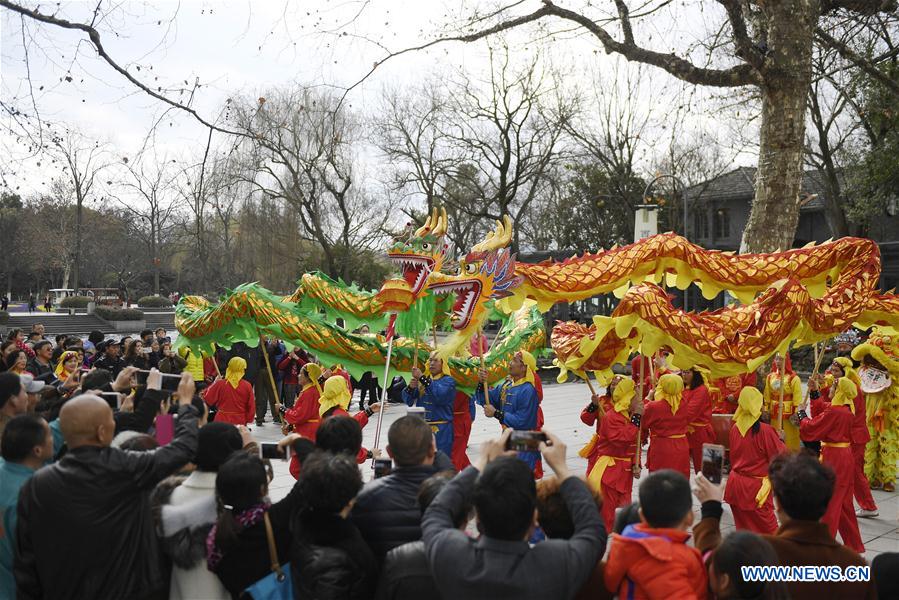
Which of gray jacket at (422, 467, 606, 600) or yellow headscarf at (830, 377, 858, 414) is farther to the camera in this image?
yellow headscarf at (830, 377, 858, 414)

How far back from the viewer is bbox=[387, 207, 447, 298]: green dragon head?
25.7 ft

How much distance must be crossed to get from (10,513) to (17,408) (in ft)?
3.91

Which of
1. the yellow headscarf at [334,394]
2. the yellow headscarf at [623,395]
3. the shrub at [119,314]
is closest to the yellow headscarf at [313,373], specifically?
the yellow headscarf at [334,394]

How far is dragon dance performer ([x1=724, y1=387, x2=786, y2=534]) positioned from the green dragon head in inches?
129

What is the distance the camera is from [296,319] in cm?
839

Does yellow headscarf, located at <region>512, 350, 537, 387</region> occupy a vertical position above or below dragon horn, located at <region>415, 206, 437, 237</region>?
below

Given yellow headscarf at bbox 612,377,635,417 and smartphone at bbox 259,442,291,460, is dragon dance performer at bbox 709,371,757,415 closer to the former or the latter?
yellow headscarf at bbox 612,377,635,417

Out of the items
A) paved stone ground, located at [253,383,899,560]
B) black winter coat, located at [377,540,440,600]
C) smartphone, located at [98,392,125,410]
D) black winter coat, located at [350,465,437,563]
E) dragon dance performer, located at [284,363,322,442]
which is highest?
smartphone, located at [98,392,125,410]

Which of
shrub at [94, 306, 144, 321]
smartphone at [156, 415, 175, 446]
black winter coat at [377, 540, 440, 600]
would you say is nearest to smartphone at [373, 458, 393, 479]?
black winter coat at [377, 540, 440, 600]

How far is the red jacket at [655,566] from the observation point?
2.56 metres

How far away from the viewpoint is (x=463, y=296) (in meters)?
7.54

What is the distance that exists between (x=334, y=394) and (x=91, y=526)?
4.17 metres

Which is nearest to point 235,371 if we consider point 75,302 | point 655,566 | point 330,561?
point 330,561

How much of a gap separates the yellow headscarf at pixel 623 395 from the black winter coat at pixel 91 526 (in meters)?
4.41
